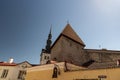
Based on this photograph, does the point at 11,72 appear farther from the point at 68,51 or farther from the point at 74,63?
the point at 74,63

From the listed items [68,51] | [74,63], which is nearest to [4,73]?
[68,51]

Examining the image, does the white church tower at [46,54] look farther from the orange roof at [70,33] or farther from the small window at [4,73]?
the small window at [4,73]

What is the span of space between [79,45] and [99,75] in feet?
54.0

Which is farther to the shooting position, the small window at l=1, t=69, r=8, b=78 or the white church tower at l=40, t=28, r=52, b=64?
the white church tower at l=40, t=28, r=52, b=64

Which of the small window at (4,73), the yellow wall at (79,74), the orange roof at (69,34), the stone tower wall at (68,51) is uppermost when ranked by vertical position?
the orange roof at (69,34)

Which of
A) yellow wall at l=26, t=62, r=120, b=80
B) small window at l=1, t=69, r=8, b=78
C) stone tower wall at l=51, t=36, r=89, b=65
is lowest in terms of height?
small window at l=1, t=69, r=8, b=78

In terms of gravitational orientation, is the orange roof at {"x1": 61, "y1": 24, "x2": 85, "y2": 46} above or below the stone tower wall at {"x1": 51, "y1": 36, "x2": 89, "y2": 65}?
above

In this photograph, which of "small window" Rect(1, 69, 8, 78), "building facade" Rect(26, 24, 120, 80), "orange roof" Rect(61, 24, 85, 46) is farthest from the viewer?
"orange roof" Rect(61, 24, 85, 46)

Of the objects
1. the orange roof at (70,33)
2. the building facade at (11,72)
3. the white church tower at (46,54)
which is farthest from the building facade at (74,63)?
the white church tower at (46,54)

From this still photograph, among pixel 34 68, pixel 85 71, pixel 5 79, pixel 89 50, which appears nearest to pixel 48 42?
pixel 89 50

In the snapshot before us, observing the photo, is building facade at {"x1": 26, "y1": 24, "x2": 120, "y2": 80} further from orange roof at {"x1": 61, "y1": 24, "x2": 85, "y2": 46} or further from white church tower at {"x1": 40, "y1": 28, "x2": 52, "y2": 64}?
white church tower at {"x1": 40, "y1": 28, "x2": 52, "y2": 64}

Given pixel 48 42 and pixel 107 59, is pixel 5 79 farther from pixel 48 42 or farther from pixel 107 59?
pixel 48 42

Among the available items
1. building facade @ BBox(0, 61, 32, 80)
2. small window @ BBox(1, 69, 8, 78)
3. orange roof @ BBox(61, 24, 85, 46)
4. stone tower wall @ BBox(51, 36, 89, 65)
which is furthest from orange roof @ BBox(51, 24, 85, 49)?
small window @ BBox(1, 69, 8, 78)

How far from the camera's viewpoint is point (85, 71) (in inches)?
498
